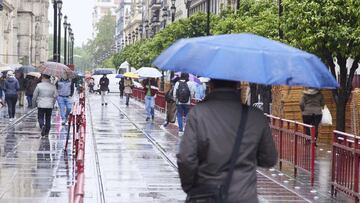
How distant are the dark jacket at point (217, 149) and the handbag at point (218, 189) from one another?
3 centimetres

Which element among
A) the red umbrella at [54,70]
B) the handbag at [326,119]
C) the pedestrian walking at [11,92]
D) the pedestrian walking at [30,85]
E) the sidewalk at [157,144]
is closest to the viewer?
the sidewalk at [157,144]

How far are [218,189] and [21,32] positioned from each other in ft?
271

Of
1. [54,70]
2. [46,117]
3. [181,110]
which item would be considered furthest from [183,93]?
[46,117]

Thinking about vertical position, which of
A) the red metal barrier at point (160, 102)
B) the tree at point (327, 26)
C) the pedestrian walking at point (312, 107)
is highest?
the tree at point (327, 26)

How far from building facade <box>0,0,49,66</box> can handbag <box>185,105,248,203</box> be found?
44.9m

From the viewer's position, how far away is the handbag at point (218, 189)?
5832 millimetres

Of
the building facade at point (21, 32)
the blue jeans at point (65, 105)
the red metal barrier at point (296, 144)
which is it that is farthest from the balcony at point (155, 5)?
the red metal barrier at point (296, 144)

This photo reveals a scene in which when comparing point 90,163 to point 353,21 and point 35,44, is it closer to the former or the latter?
point 353,21

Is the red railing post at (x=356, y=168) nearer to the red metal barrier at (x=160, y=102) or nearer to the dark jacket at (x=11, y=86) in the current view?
the dark jacket at (x=11, y=86)

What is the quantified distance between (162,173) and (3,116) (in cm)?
1882

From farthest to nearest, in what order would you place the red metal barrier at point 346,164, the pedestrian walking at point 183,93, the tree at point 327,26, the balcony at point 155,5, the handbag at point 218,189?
the balcony at point 155,5 → the pedestrian walking at point 183,93 → the tree at point 327,26 → the red metal barrier at point 346,164 → the handbag at point 218,189

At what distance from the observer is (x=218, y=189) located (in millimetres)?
5852

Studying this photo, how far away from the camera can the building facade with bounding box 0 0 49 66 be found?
6656cm

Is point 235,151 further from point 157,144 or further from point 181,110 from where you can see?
point 181,110
